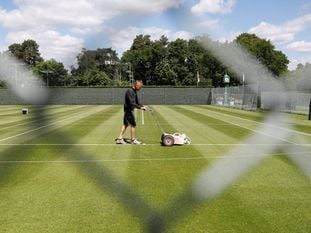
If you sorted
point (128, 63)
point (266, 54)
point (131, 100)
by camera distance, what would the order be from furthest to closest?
point (131, 100)
point (266, 54)
point (128, 63)

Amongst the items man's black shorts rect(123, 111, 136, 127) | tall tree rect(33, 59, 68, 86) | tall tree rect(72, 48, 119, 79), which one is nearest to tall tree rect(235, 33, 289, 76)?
tall tree rect(72, 48, 119, 79)

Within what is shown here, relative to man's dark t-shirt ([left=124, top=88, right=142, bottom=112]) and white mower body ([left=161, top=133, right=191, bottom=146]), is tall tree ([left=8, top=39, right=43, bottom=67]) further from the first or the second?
man's dark t-shirt ([left=124, top=88, right=142, bottom=112])

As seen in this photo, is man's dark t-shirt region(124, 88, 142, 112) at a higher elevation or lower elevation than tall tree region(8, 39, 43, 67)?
lower

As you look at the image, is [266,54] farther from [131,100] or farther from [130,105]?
[130,105]

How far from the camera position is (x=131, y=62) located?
346cm

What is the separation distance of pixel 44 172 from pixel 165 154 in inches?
169

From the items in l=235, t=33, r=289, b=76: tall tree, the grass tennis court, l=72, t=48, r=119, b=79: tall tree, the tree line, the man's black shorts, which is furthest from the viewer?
the man's black shorts

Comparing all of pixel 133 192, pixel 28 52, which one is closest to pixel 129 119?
pixel 133 192

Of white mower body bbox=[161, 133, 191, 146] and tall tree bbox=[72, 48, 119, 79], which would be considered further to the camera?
white mower body bbox=[161, 133, 191, 146]

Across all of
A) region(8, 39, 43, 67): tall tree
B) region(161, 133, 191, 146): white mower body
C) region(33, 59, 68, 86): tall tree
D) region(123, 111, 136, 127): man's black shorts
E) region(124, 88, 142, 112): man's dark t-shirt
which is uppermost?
region(8, 39, 43, 67): tall tree

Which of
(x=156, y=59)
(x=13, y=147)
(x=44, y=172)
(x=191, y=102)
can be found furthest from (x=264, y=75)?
(x=191, y=102)

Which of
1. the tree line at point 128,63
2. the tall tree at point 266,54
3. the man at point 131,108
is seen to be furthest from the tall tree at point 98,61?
the man at point 131,108

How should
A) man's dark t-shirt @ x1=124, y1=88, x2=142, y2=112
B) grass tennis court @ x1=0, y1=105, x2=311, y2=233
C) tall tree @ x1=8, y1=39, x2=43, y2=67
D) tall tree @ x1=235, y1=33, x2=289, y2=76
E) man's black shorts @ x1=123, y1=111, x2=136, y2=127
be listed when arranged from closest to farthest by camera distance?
1. tall tree @ x1=8, y1=39, x2=43, y2=67
2. tall tree @ x1=235, y1=33, x2=289, y2=76
3. grass tennis court @ x1=0, y1=105, x2=311, y2=233
4. man's dark t-shirt @ x1=124, y1=88, x2=142, y2=112
5. man's black shorts @ x1=123, y1=111, x2=136, y2=127

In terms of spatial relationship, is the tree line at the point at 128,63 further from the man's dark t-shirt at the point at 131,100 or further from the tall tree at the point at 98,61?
the man's dark t-shirt at the point at 131,100
